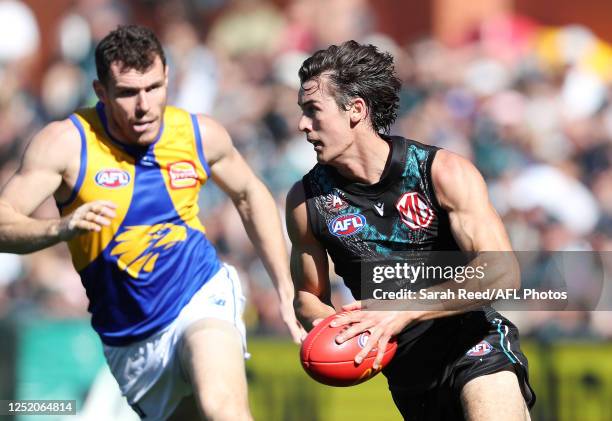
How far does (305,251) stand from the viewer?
19.2 feet

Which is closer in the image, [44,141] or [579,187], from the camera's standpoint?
[44,141]

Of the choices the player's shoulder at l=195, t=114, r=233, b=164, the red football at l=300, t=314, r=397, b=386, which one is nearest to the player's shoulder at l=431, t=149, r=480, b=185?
the red football at l=300, t=314, r=397, b=386

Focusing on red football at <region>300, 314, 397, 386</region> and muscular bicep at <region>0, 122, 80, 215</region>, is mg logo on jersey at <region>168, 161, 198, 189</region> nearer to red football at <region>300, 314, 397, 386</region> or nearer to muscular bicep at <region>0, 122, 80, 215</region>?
muscular bicep at <region>0, 122, 80, 215</region>

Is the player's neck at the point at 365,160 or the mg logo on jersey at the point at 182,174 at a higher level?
the player's neck at the point at 365,160

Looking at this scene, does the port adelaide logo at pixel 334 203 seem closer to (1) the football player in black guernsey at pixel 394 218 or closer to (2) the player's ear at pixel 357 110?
(1) the football player in black guernsey at pixel 394 218

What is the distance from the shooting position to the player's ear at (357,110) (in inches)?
224

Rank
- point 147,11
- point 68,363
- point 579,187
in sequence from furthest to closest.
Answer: point 147,11, point 579,187, point 68,363

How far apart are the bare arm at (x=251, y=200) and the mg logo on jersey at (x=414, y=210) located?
4.06 feet

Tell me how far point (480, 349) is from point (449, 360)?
18 cm

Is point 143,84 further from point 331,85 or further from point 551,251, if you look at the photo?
point 551,251

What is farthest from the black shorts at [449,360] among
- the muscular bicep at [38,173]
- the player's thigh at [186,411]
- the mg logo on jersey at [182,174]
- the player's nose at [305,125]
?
the muscular bicep at [38,173]

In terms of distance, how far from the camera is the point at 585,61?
42.7 ft

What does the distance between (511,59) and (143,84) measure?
730cm

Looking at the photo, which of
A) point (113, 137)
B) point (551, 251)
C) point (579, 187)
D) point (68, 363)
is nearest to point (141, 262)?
point (113, 137)
